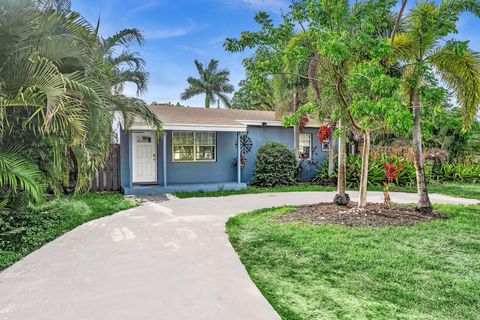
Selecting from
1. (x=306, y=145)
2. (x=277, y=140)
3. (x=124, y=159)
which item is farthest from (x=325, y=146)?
(x=124, y=159)

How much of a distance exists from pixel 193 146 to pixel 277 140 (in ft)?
13.5

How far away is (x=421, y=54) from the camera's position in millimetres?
7469

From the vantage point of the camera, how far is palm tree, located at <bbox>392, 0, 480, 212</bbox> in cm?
Answer: 667

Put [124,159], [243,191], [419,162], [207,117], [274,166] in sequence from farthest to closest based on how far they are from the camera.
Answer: [207,117], [274,166], [124,159], [243,191], [419,162]

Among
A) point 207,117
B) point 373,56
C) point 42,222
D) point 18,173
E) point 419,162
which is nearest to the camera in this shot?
point 18,173

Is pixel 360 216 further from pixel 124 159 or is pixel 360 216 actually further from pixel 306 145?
pixel 306 145

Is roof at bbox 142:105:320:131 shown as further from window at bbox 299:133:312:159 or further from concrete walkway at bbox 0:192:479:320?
concrete walkway at bbox 0:192:479:320

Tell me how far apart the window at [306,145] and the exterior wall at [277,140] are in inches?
6.1

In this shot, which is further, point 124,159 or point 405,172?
point 405,172

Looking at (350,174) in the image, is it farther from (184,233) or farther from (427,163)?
(184,233)

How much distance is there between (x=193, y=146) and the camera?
44.6 feet

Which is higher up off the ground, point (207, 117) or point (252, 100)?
point (252, 100)

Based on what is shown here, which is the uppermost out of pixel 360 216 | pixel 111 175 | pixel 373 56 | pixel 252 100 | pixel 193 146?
pixel 252 100

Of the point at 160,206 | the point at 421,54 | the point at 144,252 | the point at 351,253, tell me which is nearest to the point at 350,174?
the point at 421,54
